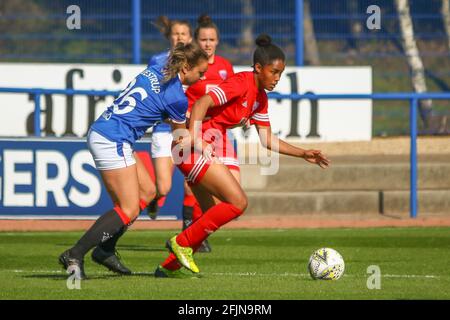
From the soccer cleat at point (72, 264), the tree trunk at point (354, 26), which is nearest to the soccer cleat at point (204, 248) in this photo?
the soccer cleat at point (72, 264)

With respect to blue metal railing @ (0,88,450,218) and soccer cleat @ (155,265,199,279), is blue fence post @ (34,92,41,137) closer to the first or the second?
blue metal railing @ (0,88,450,218)

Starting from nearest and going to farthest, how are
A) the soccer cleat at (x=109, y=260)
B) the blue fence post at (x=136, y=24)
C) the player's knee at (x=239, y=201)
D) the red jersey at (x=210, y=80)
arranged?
the player's knee at (x=239, y=201), the soccer cleat at (x=109, y=260), the red jersey at (x=210, y=80), the blue fence post at (x=136, y=24)

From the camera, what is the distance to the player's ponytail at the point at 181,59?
9.62m

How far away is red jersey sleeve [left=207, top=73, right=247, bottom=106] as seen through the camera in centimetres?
985

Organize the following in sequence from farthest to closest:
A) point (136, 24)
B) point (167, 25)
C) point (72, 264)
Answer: point (136, 24)
point (167, 25)
point (72, 264)

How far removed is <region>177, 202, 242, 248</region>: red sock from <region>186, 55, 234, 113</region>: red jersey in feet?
7.81

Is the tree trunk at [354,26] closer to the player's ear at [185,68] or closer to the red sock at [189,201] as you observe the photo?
the red sock at [189,201]

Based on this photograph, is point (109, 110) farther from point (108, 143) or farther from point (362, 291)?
point (362, 291)

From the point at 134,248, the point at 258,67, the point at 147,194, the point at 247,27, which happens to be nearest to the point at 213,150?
the point at 258,67

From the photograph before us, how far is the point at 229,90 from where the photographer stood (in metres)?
9.94

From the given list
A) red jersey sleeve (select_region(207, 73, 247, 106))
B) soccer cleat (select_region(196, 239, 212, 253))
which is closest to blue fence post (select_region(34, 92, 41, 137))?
soccer cleat (select_region(196, 239, 212, 253))

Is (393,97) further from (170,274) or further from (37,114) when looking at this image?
(170,274)

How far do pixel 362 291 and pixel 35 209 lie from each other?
271 inches

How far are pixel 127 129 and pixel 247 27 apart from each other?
11.0m
